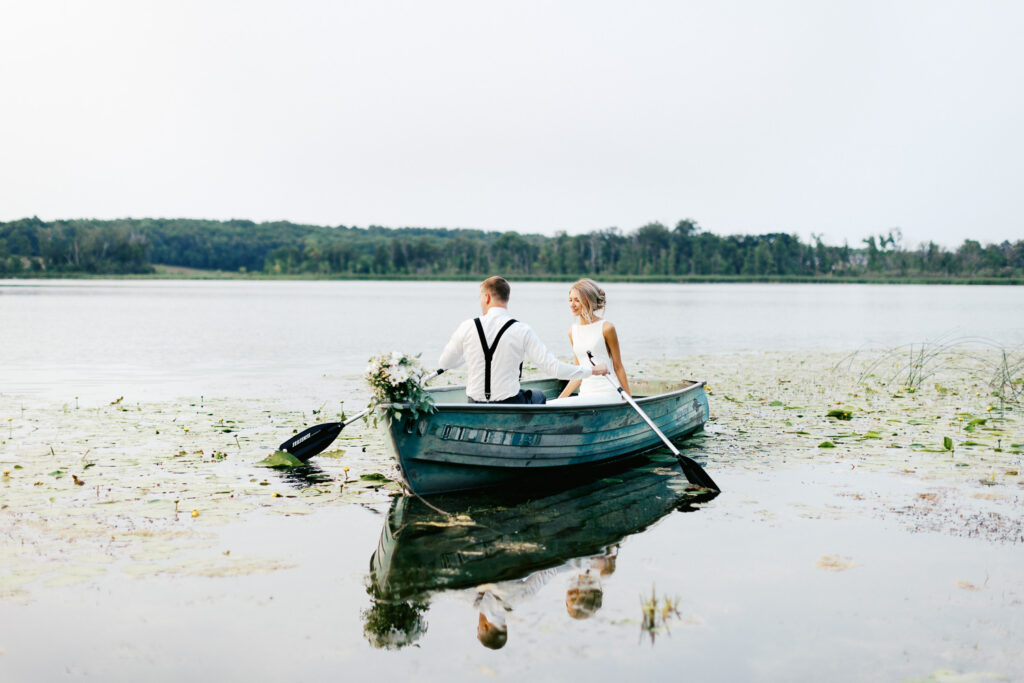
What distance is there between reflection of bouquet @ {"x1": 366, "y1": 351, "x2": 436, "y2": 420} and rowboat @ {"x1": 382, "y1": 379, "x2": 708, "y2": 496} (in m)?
0.05

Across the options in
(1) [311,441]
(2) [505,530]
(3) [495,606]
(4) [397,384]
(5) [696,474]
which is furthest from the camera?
(1) [311,441]

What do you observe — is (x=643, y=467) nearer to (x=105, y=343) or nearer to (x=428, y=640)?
(x=428, y=640)

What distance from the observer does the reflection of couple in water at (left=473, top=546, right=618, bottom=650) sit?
4.97 meters

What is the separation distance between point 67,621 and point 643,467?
6118 mm

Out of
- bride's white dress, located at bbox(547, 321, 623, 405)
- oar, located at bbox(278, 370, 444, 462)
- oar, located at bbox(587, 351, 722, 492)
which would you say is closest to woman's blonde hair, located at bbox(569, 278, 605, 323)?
bride's white dress, located at bbox(547, 321, 623, 405)

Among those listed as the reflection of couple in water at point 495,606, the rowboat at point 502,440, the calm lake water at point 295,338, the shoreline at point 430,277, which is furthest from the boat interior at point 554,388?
the shoreline at point 430,277

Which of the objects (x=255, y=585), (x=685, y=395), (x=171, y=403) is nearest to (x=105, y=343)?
(x=171, y=403)

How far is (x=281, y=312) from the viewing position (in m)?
45.9

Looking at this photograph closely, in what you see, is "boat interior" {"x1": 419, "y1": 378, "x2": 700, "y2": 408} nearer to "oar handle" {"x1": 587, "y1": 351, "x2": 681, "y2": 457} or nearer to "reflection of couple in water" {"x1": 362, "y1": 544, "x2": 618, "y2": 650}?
"oar handle" {"x1": 587, "y1": 351, "x2": 681, "y2": 457}

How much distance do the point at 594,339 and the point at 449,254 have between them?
491ft

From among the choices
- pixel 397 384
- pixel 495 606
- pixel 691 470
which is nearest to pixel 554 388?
pixel 691 470

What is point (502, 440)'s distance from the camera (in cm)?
778

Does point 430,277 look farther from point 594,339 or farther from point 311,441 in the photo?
point 594,339

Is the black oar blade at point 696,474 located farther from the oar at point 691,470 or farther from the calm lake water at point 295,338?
the calm lake water at point 295,338
